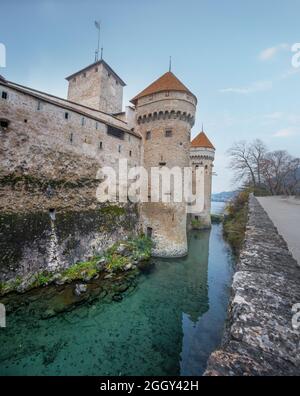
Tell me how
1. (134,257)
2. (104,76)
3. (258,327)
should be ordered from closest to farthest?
(258,327) < (134,257) < (104,76)

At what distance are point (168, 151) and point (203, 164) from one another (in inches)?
477

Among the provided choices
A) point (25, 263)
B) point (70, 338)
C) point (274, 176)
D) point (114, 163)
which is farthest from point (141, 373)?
point (274, 176)

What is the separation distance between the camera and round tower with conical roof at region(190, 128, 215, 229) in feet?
77.9

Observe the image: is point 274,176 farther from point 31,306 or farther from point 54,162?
point 31,306

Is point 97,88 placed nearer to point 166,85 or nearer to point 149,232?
point 166,85

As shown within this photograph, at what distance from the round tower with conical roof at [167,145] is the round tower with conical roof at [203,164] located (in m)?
10.3

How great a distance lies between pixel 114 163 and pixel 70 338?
9.44 meters

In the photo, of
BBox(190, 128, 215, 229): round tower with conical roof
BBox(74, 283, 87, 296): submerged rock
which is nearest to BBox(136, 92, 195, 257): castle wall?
BBox(74, 283, 87, 296): submerged rock

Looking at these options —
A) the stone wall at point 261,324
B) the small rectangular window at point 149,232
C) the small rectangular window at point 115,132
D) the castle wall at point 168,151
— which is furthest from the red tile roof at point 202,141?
the stone wall at point 261,324

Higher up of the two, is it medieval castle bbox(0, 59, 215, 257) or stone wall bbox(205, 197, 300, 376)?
medieval castle bbox(0, 59, 215, 257)

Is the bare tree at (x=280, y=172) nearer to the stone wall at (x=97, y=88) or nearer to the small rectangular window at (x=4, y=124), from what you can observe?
the stone wall at (x=97, y=88)

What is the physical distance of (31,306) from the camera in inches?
262

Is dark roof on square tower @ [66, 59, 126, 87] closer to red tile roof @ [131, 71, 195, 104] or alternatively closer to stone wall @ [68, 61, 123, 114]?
stone wall @ [68, 61, 123, 114]

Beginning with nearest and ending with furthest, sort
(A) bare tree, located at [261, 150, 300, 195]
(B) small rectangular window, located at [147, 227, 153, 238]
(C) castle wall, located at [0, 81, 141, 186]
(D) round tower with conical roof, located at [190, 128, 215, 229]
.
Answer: (C) castle wall, located at [0, 81, 141, 186], (B) small rectangular window, located at [147, 227, 153, 238], (A) bare tree, located at [261, 150, 300, 195], (D) round tower with conical roof, located at [190, 128, 215, 229]
